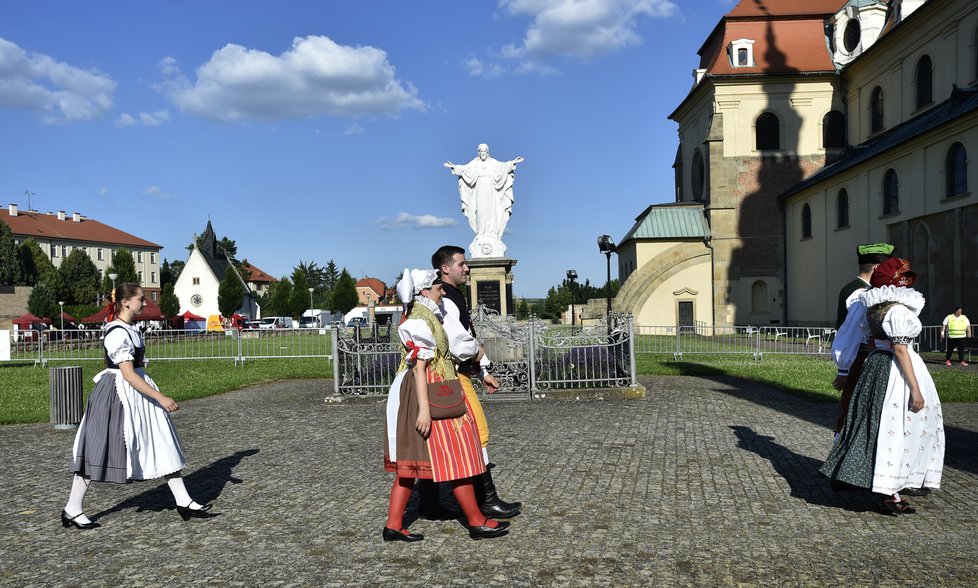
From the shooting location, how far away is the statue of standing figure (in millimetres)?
16719

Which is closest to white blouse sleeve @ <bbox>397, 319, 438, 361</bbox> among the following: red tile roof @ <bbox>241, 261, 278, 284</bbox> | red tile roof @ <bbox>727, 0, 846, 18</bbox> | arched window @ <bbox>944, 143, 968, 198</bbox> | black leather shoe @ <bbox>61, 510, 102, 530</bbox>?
black leather shoe @ <bbox>61, 510, 102, 530</bbox>

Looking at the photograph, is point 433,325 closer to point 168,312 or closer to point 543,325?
point 543,325

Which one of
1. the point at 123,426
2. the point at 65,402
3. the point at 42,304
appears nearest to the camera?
the point at 123,426

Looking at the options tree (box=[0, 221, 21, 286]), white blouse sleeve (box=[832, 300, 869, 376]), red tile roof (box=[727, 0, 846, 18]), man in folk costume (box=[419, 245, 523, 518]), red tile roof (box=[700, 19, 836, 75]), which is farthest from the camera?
tree (box=[0, 221, 21, 286])

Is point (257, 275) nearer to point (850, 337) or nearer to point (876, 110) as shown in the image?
point (876, 110)

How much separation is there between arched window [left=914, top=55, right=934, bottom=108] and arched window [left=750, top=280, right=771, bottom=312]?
436 inches

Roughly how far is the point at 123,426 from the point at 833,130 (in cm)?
3945

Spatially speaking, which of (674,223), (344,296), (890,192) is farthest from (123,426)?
(344,296)

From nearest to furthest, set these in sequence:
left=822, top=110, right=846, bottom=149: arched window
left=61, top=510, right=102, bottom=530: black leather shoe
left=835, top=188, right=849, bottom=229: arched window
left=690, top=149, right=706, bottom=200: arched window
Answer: left=61, top=510, right=102, bottom=530: black leather shoe → left=835, top=188, right=849, bottom=229: arched window → left=822, top=110, right=846, bottom=149: arched window → left=690, top=149, right=706, bottom=200: arched window

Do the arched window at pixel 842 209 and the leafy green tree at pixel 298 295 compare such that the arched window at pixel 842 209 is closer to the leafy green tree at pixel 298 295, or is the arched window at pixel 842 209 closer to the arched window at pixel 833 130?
the arched window at pixel 833 130

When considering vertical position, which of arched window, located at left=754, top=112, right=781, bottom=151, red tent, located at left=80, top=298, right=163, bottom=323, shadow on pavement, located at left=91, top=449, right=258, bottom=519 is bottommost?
shadow on pavement, located at left=91, top=449, right=258, bottom=519

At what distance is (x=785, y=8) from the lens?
132 feet

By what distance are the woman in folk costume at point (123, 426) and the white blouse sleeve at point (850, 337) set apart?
5.27 metres

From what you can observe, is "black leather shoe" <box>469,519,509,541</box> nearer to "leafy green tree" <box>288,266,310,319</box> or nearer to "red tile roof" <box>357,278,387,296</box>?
"leafy green tree" <box>288,266,310,319</box>
